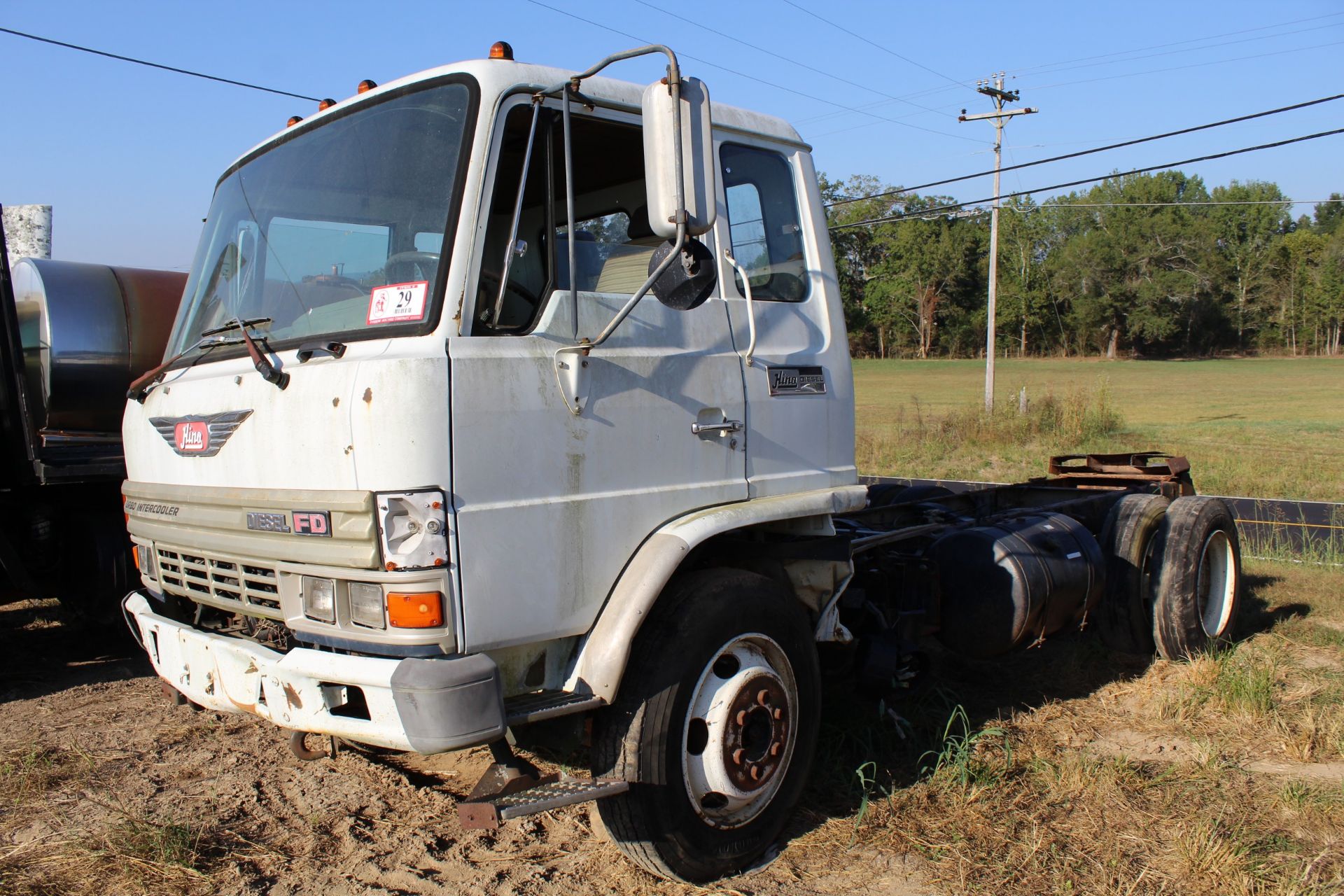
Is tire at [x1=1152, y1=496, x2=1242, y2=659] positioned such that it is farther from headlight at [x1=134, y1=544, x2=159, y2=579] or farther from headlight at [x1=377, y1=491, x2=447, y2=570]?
headlight at [x1=134, y1=544, x2=159, y2=579]

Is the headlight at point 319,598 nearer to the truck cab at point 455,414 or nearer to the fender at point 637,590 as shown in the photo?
the truck cab at point 455,414

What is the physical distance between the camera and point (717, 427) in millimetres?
3652

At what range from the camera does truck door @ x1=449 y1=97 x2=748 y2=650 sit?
9.70 feet

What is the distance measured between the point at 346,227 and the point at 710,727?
2.04m

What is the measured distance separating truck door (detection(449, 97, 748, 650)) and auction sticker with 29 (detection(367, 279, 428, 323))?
13cm

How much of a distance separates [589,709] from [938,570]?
8.36 ft

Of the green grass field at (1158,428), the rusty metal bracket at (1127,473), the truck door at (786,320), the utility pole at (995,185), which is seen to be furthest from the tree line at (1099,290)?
the truck door at (786,320)

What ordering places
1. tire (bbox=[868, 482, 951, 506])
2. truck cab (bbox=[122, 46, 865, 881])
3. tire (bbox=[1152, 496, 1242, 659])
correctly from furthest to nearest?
tire (bbox=[868, 482, 951, 506])
tire (bbox=[1152, 496, 1242, 659])
truck cab (bbox=[122, 46, 865, 881])

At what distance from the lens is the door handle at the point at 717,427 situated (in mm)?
3580

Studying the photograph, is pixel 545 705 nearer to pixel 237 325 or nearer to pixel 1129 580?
Result: pixel 237 325

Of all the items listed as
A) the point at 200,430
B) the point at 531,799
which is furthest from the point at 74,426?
the point at 531,799

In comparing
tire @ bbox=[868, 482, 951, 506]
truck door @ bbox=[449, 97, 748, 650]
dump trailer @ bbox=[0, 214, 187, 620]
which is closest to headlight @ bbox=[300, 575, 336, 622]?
truck door @ bbox=[449, 97, 748, 650]

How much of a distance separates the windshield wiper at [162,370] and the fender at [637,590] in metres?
1.60

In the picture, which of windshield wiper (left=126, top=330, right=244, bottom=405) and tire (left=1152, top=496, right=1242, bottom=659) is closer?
windshield wiper (left=126, top=330, right=244, bottom=405)
